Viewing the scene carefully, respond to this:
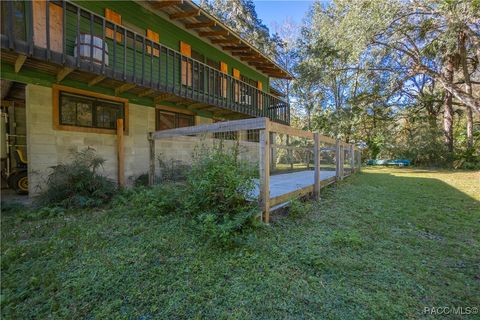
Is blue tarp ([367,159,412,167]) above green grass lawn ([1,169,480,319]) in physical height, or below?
above

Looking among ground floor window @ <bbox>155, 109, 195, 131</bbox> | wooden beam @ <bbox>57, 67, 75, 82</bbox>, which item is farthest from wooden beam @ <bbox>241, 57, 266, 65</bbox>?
wooden beam @ <bbox>57, 67, 75, 82</bbox>

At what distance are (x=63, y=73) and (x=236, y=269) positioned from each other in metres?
5.27

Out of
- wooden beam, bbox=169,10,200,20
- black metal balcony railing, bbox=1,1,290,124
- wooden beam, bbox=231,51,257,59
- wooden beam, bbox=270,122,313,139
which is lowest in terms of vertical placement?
wooden beam, bbox=270,122,313,139

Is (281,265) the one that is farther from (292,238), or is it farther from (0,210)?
(0,210)

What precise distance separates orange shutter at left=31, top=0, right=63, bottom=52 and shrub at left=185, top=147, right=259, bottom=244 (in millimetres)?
Result: 3938

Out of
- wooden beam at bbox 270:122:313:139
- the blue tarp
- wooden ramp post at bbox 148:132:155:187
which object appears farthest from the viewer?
the blue tarp

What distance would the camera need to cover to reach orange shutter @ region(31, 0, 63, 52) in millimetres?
4379

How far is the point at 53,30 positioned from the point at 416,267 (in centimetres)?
699

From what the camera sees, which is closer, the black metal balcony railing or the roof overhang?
the black metal balcony railing

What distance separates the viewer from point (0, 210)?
13.0ft

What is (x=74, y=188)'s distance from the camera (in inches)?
183

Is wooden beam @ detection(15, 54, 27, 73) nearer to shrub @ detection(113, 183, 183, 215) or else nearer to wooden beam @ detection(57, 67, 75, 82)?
wooden beam @ detection(57, 67, 75, 82)

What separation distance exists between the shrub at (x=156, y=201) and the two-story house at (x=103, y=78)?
2.13 m

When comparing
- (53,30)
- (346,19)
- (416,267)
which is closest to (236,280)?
(416,267)
